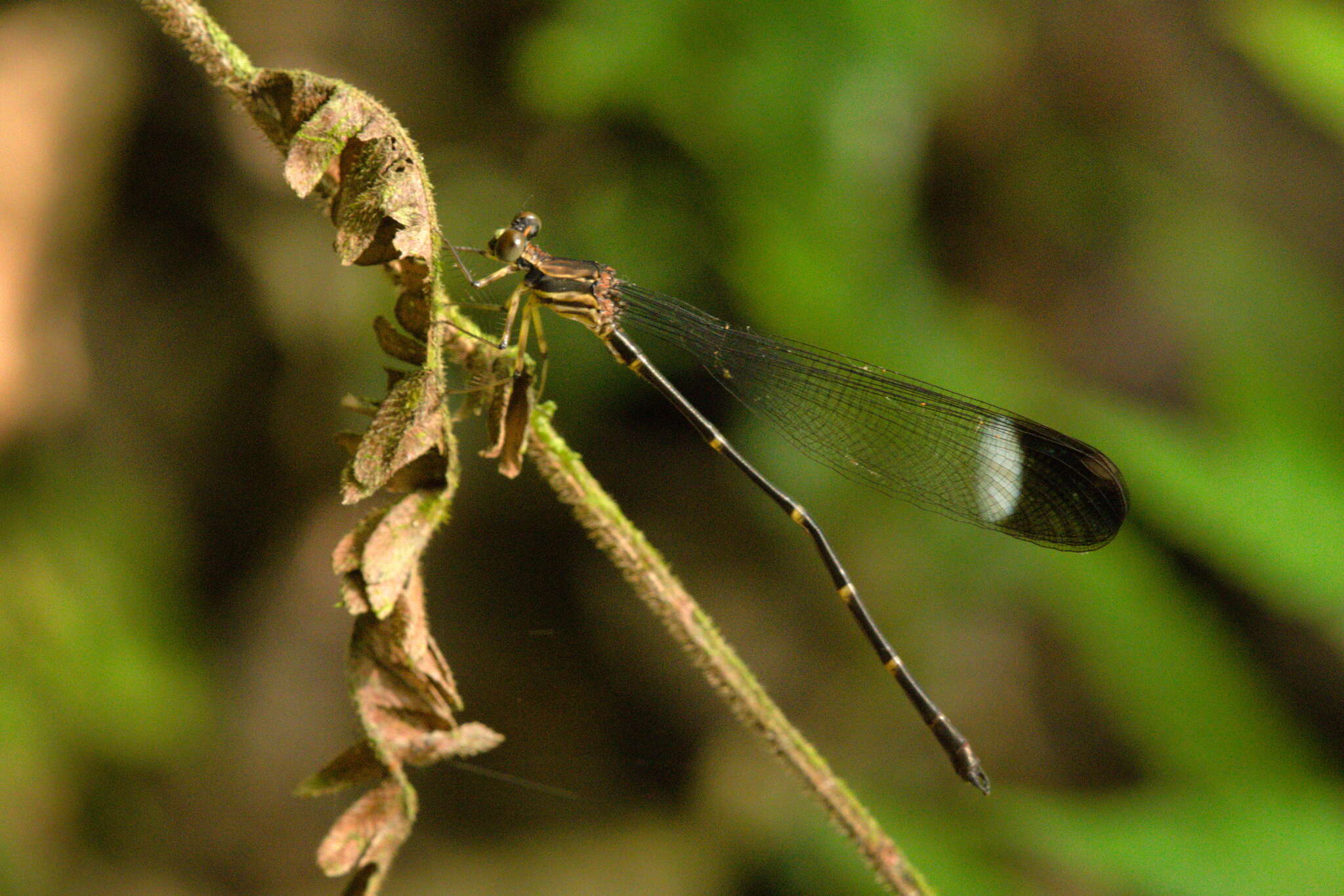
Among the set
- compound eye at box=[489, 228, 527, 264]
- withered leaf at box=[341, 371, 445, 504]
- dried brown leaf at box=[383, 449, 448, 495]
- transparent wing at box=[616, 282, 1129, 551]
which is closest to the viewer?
withered leaf at box=[341, 371, 445, 504]

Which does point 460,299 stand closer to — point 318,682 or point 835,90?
point 835,90

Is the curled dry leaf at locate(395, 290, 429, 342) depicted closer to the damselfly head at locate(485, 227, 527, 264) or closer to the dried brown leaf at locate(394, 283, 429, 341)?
the dried brown leaf at locate(394, 283, 429, 341)

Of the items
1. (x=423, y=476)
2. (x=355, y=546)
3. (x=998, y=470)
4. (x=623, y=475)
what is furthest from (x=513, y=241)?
(x=623, y=475)

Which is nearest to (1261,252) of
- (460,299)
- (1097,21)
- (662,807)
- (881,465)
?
(1097,21)

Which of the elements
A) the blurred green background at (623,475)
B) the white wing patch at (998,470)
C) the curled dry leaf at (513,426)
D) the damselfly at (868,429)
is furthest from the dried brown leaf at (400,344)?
the blurred green background at (623,475)

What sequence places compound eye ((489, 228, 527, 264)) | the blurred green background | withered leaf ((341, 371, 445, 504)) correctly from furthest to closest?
the blurred green background → compound eye ((489, 228, 527, 264)) → withered leaf ((341, 371, 445, 504))

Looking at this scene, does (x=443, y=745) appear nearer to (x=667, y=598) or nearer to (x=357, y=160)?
(x=667, y=598)

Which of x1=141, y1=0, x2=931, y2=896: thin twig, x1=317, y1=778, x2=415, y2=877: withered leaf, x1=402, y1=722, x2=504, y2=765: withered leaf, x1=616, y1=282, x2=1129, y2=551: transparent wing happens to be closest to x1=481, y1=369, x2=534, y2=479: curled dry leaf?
x1=141, y1=0, x2=931, y2=896: thin twig
